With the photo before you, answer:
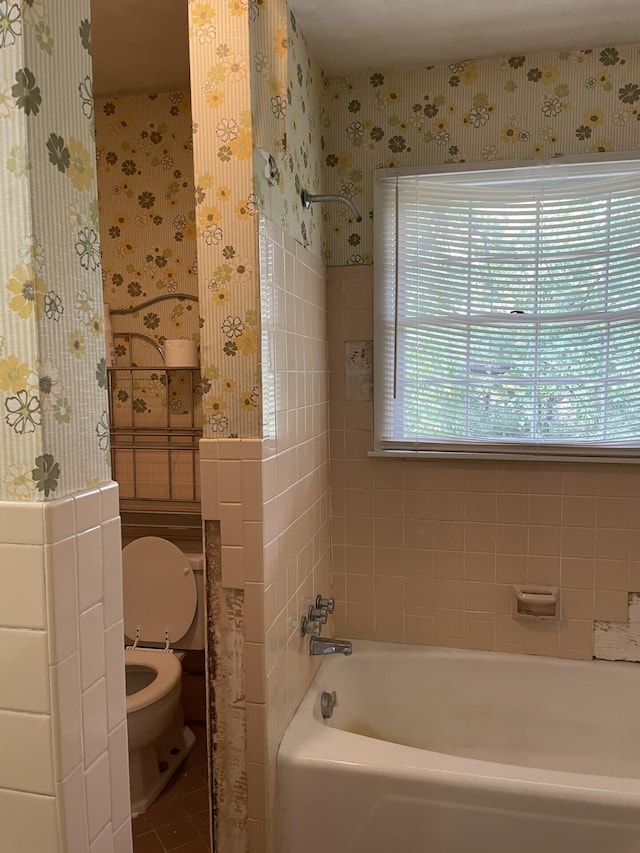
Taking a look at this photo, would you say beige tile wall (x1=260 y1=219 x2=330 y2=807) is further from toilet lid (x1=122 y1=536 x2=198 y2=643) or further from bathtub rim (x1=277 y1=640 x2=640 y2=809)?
toilet lid (x1=122 y1=536 x2=198 y2=643)

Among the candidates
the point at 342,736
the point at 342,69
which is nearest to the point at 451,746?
the point at 342,736

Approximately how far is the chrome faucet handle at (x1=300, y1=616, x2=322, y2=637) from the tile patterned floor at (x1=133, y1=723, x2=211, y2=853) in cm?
74

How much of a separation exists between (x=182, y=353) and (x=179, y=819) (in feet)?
5.42

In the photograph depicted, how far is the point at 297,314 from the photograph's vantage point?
1.90 m

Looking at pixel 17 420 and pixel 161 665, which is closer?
pixel 17 420

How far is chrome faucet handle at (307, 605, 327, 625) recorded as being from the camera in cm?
203

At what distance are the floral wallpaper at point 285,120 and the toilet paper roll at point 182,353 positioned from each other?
645 millimetres

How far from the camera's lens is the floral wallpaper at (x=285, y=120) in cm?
156

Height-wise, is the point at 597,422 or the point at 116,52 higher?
the point at 116,52

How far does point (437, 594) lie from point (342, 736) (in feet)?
2.34

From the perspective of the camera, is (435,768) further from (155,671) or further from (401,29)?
(401,29)

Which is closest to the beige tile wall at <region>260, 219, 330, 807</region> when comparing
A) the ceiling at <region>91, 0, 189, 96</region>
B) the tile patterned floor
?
the tile patterned floor

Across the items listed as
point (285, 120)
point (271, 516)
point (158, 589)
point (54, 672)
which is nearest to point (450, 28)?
point (285, 120)

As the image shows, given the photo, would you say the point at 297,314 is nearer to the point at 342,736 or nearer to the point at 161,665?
the point at 342,736
